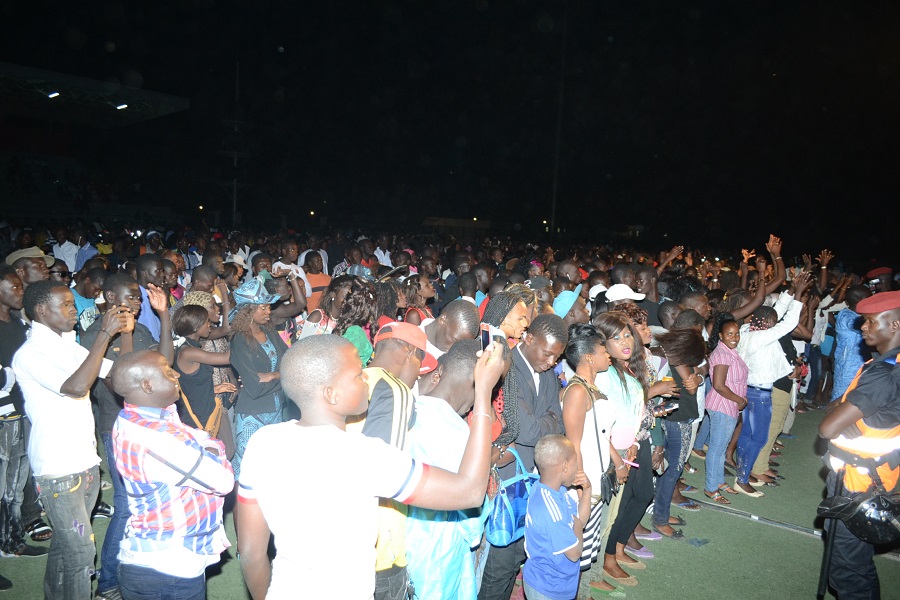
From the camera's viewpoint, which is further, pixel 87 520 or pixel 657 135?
pixel 657 135

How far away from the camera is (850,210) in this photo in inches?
1023

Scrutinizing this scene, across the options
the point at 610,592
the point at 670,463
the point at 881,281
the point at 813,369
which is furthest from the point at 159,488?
the point at 813,369

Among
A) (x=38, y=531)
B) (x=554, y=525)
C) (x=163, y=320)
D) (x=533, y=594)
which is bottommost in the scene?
(x=38, y=531)

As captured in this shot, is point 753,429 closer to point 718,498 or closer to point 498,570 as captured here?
point 718,498

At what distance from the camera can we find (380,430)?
2527 mm

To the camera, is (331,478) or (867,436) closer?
(331,478)

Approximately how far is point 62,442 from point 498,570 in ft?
8.20

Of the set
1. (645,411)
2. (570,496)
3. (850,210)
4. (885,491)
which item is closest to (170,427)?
(570,496)

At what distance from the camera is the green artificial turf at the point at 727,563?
168 inches

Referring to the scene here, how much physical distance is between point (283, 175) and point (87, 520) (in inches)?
1272

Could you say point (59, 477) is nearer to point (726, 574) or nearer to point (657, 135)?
point (726, 574)

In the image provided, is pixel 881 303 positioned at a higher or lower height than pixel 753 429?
higher

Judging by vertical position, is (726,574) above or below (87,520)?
below

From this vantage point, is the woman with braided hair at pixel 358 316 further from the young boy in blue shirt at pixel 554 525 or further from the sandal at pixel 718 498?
the sandal at pixel 718 498
